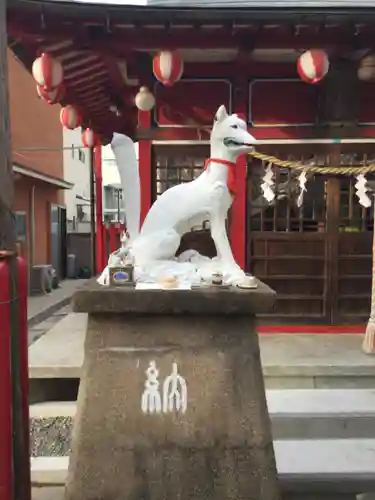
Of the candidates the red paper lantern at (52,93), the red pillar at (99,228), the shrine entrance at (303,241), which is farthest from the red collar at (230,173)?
the red pillar at (99,228)

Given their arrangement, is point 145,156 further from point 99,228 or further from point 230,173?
point 230,173

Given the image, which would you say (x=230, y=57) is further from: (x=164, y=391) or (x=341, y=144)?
(x=164, y=391)

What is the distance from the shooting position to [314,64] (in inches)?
217

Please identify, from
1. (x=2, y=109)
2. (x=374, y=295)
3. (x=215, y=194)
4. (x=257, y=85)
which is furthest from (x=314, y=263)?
(x=2, y=109)

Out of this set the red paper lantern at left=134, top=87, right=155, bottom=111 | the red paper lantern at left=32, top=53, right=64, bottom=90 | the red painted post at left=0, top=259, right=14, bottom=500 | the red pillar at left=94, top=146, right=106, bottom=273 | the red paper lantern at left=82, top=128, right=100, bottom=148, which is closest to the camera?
the red painted post at left=0, top=259, right=14, bottom=500

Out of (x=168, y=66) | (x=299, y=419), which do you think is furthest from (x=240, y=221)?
(x=299, y=419)

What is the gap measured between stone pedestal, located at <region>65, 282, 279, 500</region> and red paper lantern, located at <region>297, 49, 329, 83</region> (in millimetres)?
3448

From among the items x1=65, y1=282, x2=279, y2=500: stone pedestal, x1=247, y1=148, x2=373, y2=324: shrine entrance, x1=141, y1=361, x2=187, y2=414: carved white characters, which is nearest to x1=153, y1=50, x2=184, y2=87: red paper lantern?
x1=247, y1=148, x2=373, y2=324: shrine entrance

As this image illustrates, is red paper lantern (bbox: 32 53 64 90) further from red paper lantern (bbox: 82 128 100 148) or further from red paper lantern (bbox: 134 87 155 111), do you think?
red paper lantern (bbox: 82 128 100 148)

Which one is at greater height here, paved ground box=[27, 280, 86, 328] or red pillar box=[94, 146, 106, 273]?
red pillar box=[94, 146, 106, 273]

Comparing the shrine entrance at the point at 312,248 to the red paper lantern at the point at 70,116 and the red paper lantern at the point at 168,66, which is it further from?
the red paper lantern at the point at 70,116

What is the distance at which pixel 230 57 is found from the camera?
6.84m

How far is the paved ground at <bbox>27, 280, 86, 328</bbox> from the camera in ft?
37.0

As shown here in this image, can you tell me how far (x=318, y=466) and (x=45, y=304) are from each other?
10.2 metres
